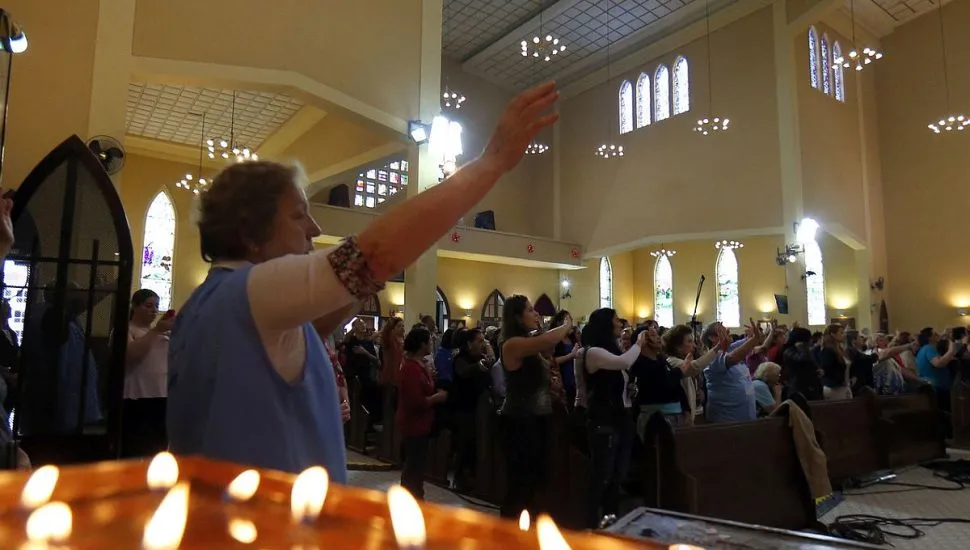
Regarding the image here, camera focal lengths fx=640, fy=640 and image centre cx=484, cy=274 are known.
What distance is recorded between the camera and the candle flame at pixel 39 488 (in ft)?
1.74

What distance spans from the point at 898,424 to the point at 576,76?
52.0ft

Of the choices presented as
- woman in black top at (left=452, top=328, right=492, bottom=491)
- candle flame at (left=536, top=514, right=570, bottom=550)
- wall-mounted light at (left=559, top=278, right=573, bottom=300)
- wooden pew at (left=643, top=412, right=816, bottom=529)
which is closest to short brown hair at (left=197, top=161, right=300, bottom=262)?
candle flame at (left=536, top=514, right=570, bottom=550)

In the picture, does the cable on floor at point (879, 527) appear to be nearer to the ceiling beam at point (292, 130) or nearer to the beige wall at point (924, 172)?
the ceiling beam at point (292, 130)

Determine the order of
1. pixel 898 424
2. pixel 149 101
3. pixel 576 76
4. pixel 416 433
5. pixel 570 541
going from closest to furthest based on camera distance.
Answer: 1. pixel 570 541
2. pixel 416 433
3. pixel 898 424
4. pixel 149 101
5. pixel 576 76

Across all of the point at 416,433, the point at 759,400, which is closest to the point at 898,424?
the point at 759,400

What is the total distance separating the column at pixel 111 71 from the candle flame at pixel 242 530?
668 centimetres

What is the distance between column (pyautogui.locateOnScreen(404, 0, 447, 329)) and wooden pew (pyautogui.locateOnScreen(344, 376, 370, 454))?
1.53 m

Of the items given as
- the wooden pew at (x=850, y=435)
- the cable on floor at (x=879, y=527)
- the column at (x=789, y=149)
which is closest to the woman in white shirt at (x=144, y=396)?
the cable on floor at (x=879, y=527)

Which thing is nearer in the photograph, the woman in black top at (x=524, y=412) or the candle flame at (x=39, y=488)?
the candle flame at (x=39, y=488)

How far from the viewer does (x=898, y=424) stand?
7.11m

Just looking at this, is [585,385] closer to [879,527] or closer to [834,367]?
[879,527]

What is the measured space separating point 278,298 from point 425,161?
28.1 ft

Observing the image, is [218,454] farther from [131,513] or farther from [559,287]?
[559,287]

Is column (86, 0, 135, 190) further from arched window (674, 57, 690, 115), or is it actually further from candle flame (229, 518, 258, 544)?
arched window (674, 57, 690, 115)
